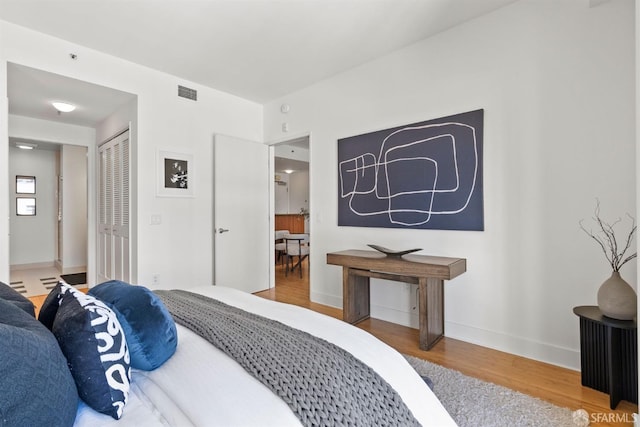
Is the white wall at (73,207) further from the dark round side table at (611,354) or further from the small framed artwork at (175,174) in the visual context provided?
the dark round side table at (611,354)

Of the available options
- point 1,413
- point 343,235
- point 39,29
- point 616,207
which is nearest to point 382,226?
point 343,235

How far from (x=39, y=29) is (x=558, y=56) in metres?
4.16

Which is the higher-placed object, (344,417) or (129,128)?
(129,128)

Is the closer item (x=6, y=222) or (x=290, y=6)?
(x=290, y=6)

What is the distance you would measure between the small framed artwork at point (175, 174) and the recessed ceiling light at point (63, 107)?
50.5 inches

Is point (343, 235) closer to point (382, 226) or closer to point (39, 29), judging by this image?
point (382, 226)

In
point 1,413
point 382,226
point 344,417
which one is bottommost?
point 344,417

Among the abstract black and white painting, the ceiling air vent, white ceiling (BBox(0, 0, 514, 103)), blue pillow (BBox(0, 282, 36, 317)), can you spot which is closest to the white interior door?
the ceiling air vent

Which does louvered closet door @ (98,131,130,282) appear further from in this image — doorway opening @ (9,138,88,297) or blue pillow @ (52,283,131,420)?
blue pillow @ (52,283,131,420)

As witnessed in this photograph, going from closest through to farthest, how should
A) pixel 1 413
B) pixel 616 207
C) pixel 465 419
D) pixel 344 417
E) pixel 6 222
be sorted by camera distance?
pixel 1 413, pixel 344 417, pixel 465 419, pixel 616 207, pixel 6 222

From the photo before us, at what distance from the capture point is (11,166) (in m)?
6.18

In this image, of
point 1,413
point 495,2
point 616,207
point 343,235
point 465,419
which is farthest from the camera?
point 343,235

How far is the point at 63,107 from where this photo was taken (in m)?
3.77

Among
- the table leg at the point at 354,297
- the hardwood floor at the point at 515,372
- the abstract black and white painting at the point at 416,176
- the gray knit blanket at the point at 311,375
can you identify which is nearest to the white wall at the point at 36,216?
the abstract black and white painting at the point at 416,176
